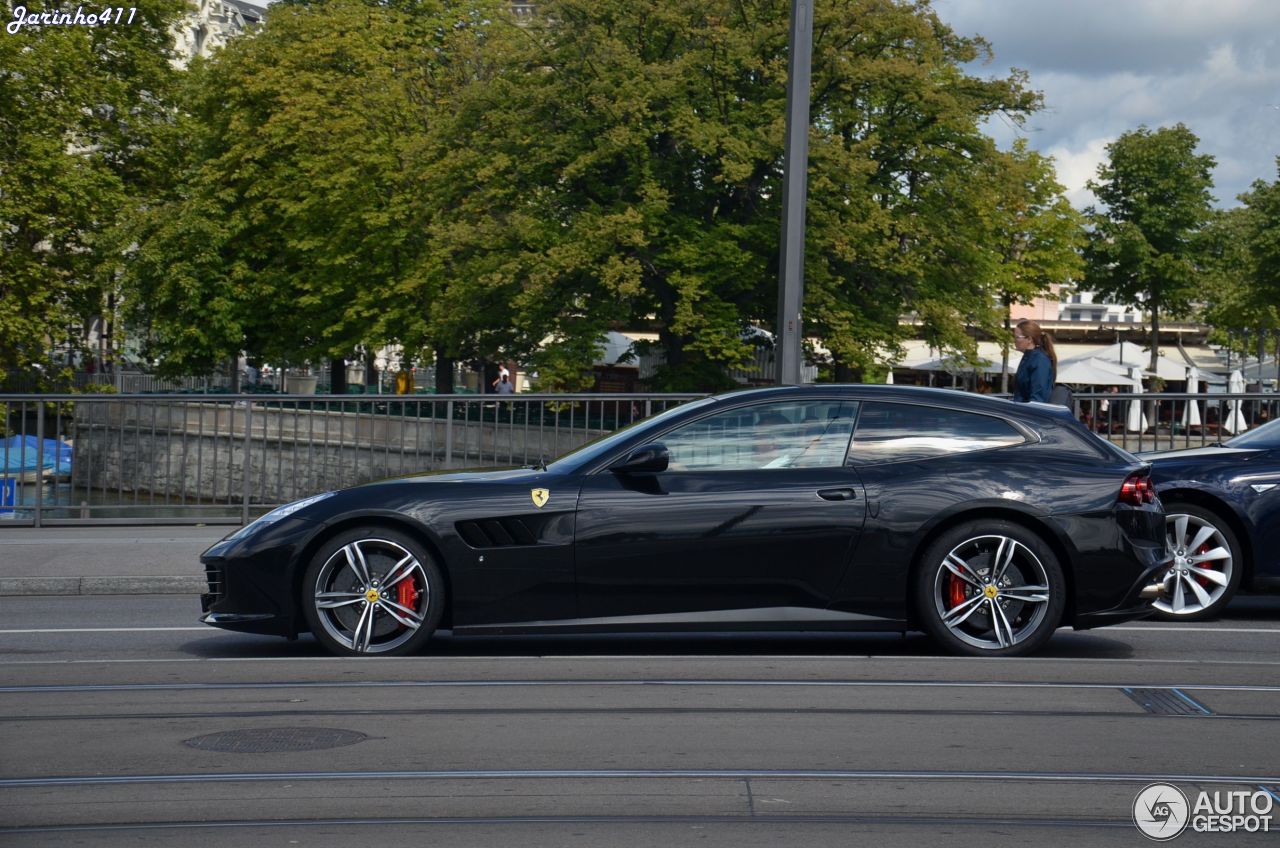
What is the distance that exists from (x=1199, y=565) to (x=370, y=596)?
528 centimetres

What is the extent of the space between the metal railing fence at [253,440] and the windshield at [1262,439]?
5702 millimetres

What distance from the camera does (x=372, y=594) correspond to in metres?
8.06

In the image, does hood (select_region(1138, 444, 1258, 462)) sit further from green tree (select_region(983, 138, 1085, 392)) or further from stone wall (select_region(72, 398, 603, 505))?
green tree (select_region(983, 138, 1085, 392))

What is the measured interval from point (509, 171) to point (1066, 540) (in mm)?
29620

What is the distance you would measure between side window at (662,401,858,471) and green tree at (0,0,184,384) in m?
35.9

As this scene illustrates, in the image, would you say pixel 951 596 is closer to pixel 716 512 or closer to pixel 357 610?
pixel 716 512

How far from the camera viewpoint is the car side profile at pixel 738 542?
782cm

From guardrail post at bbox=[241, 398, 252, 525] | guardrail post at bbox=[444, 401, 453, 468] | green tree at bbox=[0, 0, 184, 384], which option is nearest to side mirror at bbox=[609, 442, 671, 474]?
guardrail post at bbox=[444, 401, 453, 468]

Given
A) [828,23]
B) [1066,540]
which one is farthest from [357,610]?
[828,23]

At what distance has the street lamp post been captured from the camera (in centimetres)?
1262

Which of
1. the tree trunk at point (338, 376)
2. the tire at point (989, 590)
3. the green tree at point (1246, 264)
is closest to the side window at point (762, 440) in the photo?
the tire at point (989, 590)

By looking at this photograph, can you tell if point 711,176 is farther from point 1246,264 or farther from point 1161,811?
point 1161,811

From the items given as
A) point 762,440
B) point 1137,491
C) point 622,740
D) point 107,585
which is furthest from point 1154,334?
point 622,740

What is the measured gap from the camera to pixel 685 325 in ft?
110
